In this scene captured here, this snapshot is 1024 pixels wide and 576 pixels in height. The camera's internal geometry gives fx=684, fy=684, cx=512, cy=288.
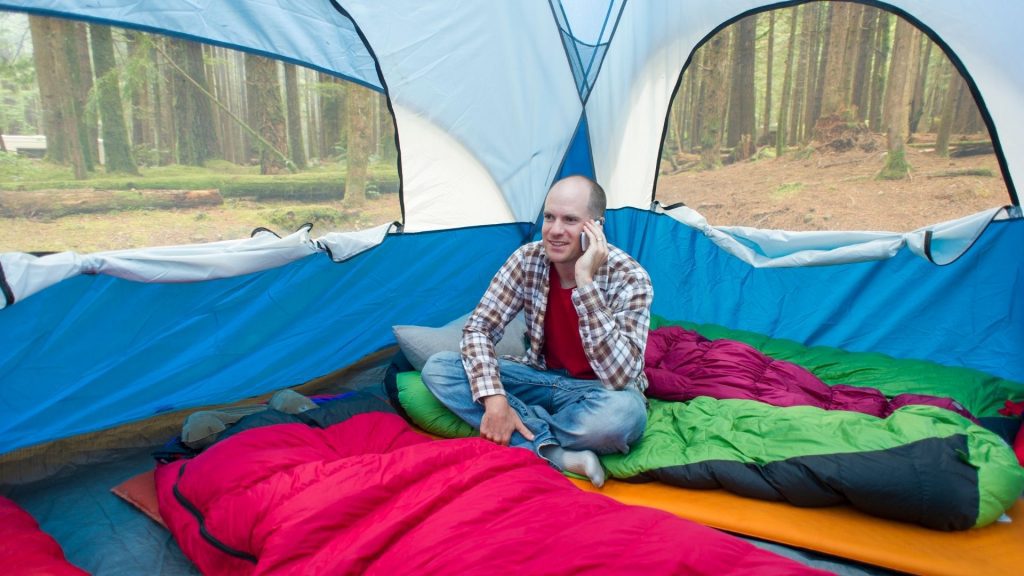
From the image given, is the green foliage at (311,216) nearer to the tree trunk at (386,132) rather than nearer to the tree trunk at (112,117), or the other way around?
the tree trunk at (386,132)

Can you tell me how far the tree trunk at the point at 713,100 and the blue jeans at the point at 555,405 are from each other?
73.5 inches

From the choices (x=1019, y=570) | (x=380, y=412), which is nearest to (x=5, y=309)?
(x=380, y=412)

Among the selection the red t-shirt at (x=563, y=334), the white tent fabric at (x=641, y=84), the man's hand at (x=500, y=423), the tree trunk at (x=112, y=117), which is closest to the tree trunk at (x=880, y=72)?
the white tent fabric at (x=641, y=84)

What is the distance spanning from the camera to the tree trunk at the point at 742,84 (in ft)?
10.4

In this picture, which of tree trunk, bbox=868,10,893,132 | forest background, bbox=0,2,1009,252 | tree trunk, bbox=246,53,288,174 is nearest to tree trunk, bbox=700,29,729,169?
forest background, bbox=0,2,1009,252

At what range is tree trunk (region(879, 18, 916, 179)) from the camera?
9.16 ft

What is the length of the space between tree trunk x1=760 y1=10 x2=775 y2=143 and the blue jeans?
1975 millimetres

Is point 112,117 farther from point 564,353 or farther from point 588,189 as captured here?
point 564,353

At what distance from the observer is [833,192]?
10.9 ft

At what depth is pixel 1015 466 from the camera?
1801mm

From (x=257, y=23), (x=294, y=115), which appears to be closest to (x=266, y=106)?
(x=294, y=115)

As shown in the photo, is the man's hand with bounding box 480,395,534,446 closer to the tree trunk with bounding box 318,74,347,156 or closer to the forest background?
the forest background

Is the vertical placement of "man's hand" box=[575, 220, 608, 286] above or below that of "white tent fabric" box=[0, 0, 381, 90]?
below

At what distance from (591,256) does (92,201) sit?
5.51 ft
